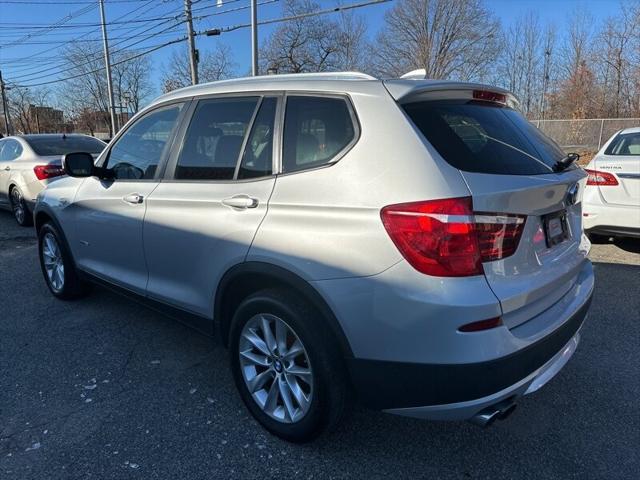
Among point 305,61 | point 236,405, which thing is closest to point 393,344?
point 236,405

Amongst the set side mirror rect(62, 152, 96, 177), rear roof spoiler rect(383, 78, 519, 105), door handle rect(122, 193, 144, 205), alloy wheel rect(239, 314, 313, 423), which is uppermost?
rear roof spoiler rect(383, 78, 519, 105)

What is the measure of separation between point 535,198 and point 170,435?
7.28ft

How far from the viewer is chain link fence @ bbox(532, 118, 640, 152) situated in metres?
25.6

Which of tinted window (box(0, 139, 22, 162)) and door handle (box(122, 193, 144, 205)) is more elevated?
tinted window (box(0, 139, 22, 162))

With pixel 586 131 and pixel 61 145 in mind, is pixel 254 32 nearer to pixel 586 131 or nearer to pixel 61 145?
pixel 61 145

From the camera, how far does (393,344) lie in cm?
197

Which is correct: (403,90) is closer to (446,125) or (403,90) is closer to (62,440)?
(446,125)

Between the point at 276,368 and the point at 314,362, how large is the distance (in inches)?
15.2

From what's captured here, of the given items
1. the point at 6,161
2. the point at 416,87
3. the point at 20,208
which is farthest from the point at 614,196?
the point at 6,161

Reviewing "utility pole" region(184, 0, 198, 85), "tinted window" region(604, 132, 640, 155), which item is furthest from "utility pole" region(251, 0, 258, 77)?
"tinted window" region(604, 132, 640, 155)

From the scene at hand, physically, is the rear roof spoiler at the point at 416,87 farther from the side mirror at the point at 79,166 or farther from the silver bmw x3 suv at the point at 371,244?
the side mirror at the point at 79,166

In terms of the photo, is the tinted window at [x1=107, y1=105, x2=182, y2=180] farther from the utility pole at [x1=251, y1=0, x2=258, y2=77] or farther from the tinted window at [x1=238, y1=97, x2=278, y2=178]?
the utility pole at [x1=251, y1=0, x2=258, y2=77]

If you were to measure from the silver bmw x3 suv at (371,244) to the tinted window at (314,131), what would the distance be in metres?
0.01

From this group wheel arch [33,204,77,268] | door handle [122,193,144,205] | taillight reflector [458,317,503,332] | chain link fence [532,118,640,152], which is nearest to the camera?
taillight reflector [458,317,503,332]
